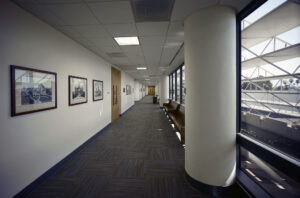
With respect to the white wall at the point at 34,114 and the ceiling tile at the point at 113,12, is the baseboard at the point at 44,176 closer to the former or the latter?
the white wall at the point at 34,114

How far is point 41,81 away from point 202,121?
2591 millimetres

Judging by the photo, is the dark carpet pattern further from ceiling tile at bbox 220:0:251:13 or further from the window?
ceiling tile at bbox 220:0:251:13

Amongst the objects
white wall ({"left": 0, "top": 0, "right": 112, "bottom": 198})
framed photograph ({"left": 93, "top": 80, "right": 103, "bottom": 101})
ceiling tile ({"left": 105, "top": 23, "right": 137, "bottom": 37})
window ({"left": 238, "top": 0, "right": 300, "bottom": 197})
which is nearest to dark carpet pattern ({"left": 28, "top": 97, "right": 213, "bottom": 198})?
white wall ({"left": 0, "top": 0, "right": 112, "bottom": 198})

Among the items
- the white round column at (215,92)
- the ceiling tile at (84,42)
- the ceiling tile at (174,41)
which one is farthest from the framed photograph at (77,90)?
the white round column at (215,92)

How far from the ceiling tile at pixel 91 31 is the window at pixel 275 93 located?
2.30 meters

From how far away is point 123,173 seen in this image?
2.30 meters

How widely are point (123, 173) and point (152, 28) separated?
2694 millimetres

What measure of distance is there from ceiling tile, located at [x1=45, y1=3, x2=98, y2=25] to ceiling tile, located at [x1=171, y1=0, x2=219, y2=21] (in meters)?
1.27

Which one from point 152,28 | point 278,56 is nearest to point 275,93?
point 278,56

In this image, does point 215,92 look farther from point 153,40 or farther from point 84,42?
point 84,42

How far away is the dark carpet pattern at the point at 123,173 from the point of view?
6.13 feet

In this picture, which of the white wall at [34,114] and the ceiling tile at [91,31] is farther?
the ceiling tile at [91,31]

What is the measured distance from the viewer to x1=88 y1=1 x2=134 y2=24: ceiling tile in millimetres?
1732

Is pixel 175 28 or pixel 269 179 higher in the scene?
pixel 175 28
